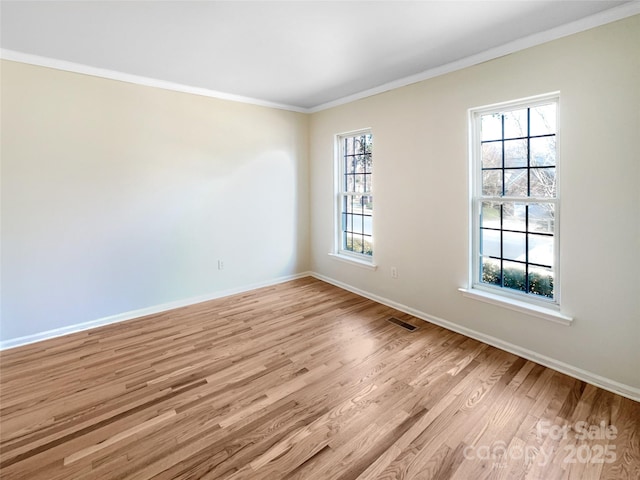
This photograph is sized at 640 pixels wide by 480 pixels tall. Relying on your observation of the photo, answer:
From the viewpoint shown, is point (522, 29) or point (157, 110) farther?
point (157, 110)

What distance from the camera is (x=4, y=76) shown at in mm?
2750

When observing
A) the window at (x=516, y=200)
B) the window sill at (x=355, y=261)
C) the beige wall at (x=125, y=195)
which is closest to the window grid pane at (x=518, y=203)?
the window at (x=516, y=200)

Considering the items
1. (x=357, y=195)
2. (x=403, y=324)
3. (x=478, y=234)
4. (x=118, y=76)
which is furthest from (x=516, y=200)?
(x=118, y=76)

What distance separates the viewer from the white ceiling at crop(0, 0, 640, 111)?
6.88ft

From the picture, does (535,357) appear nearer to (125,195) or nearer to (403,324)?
(403,324)

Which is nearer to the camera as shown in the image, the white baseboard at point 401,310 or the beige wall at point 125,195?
the white baseboard at point 401,310

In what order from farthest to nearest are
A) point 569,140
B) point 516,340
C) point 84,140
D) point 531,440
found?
point 84,140, point 516,340, point 569,140, point 531,440

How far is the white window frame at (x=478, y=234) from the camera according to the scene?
8.09 ft

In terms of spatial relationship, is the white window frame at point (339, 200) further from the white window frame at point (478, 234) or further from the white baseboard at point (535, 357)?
the white window frame at point (478, 234)

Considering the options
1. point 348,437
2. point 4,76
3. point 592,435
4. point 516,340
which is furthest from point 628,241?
point 4,76

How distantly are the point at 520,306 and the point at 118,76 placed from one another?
4.41 m

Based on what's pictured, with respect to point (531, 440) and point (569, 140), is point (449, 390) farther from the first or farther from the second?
point (569, 140)

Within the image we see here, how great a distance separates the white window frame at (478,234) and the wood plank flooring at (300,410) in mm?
444

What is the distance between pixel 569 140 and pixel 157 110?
3930 mm
